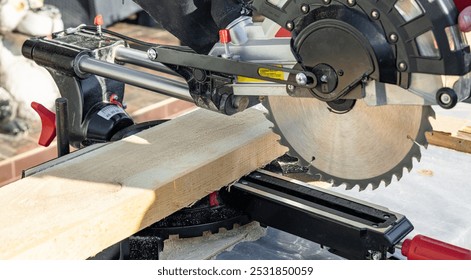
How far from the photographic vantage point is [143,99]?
4.24m

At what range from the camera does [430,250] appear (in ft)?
5.10

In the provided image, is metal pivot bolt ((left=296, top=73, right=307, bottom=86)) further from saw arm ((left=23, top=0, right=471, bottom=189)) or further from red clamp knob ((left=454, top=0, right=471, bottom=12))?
red clamp knob ((left=454, top=0, right=471, bottom=12))

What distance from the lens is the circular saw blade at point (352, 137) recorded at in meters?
1.62

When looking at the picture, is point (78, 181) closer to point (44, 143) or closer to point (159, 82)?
point (159, 82)

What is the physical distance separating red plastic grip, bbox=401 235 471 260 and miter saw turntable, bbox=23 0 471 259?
0.05ft

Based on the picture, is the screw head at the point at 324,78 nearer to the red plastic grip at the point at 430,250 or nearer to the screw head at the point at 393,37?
the screw head at the point at 393,37

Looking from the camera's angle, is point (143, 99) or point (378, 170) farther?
point (143, 99)

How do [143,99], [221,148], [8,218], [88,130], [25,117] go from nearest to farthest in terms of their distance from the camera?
[8,218]
[221,148]
[88,130]
[25,117]
[143,99]

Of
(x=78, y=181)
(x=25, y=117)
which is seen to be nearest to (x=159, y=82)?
(x=78, y=181)

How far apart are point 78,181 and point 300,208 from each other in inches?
18.9

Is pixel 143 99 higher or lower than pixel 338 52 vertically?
lower

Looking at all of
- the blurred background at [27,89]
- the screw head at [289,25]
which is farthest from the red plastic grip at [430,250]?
the blurred background at [27,89]

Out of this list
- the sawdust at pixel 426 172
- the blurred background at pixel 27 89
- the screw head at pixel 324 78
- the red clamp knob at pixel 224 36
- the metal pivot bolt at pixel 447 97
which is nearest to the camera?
the metal pivot bolt at pixel 447 97

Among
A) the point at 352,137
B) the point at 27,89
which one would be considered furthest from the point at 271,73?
the point at 27,89
